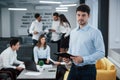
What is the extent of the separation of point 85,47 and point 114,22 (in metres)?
5.52

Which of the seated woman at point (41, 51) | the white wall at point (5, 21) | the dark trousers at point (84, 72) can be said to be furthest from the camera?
the white wall at point (5, 21)

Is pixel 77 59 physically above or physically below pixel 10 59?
above

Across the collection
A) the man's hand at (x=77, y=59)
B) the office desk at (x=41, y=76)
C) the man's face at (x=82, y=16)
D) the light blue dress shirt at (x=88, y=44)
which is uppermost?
the man's face at (x=82, y=16)

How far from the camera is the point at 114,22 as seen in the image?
8680 millimetres

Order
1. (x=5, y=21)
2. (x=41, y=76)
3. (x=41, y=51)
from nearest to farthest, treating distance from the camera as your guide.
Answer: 1. (x=41, y=76)
2. (x=41, y=51)
3. (x=5, y=21)

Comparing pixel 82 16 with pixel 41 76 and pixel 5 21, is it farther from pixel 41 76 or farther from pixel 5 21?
pixel 5 21

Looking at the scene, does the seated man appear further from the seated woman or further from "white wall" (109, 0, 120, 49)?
"white wall" (109, 0, 120, 49)

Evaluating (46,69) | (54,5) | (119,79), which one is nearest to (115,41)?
(119,79)

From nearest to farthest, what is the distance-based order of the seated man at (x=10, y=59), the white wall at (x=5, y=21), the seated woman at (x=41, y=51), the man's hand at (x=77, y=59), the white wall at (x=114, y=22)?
the man's hand at (x=77, y=59) < the seated man at (x=10, y=59) < the seated woman at (x=41, y=51) < the white wall at (x=114, y=22) < the white wall at (x=5, y=21)

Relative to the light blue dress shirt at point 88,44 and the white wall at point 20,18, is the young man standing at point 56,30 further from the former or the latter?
the white wall at point 20,18

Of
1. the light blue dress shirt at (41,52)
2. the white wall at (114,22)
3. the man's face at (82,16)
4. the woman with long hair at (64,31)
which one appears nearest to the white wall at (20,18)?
the woman with long hair at (64,31)

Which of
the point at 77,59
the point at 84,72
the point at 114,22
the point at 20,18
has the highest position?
the point at 20,18

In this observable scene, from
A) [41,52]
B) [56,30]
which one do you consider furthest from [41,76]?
[56,30]

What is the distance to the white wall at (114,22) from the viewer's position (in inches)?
341
